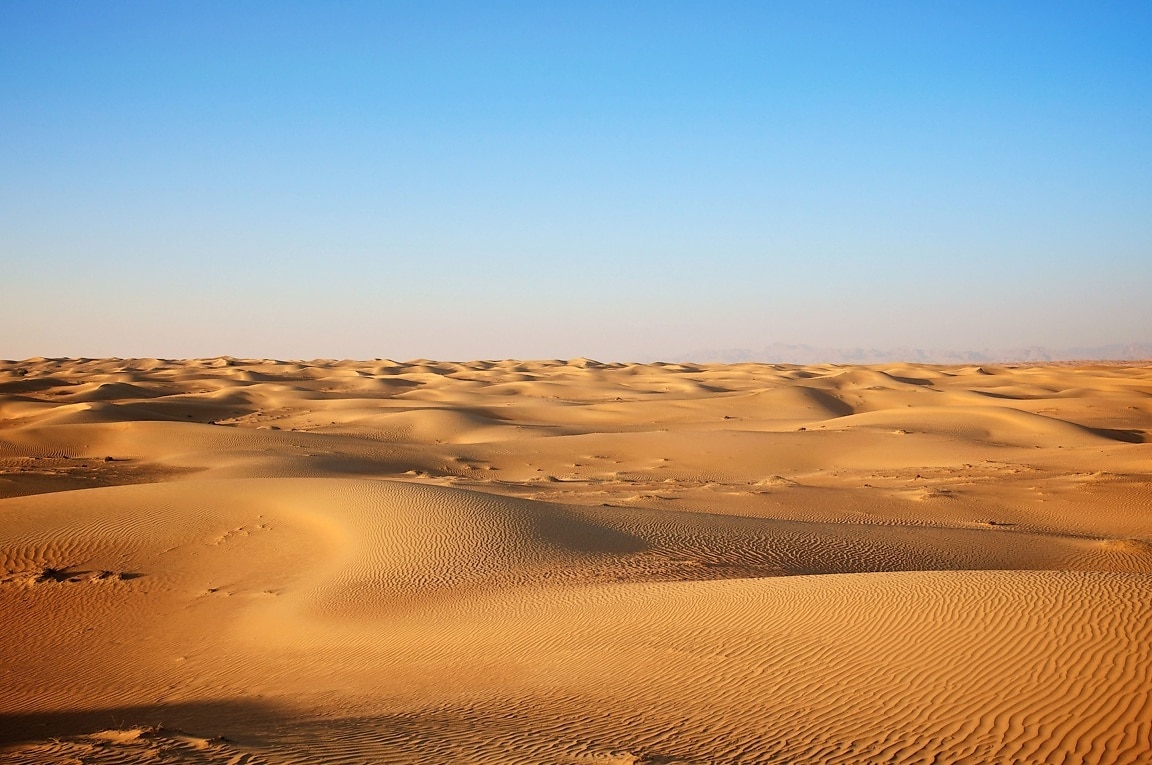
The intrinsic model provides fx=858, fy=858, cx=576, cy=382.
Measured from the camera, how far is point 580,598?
10812 millimetres

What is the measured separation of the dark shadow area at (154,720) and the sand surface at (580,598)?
5cm

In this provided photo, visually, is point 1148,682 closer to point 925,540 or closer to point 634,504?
point 925,540

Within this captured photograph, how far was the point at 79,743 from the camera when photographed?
6.10 meters

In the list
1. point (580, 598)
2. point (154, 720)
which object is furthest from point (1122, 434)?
point (154, 720)

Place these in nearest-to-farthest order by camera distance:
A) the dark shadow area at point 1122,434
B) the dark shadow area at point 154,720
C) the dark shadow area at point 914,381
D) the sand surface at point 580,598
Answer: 1. the sand surface at point 580,598
2. the dark shadow area at point 154,720
3. the dark shadow area at point 1122,434
4. the dark shadow area at point 914,381

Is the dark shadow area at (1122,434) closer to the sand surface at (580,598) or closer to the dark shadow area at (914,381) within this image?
the sand surface at (580,598)

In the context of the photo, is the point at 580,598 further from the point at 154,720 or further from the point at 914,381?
the point at 914,381

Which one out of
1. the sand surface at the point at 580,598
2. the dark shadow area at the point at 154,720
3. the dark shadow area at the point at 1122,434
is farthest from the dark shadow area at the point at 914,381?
the dark shadow area at the point at 154,720

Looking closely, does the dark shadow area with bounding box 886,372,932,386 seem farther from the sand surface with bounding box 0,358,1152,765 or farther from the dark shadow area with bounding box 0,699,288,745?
the dark shadow area with bounding box 0,699,288,745

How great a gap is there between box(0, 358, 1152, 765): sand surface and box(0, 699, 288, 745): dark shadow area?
0.18ft

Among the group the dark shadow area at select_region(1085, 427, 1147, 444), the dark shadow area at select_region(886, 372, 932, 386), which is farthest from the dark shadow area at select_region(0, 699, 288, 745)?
the dark shadow area at select_region(886, 372, 932, 386)

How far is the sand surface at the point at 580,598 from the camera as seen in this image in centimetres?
635

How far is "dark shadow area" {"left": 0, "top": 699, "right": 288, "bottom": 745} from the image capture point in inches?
272

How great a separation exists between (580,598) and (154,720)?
4.97 metres
